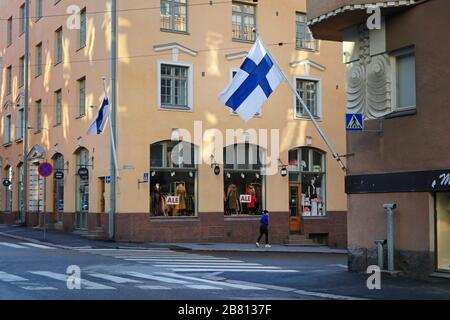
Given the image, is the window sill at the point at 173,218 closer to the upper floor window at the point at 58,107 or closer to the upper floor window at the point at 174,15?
the upper floor window at the point at 174,15

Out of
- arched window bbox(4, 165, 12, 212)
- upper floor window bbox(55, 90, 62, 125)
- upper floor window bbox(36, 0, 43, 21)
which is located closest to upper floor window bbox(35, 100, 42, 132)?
upper floor window bbox(55, 90, 62, 125)

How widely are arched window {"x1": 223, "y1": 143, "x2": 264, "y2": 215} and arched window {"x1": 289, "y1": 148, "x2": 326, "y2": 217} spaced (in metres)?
1.92

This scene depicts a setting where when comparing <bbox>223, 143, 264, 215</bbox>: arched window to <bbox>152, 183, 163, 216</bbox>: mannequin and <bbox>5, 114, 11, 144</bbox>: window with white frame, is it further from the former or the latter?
<bbox>5, 114, 11, 144</bbox>: window with white frame

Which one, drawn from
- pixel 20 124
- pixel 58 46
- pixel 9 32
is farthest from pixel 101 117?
pixel 9 32

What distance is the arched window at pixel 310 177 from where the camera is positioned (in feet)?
108

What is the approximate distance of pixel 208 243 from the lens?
96.3 ft

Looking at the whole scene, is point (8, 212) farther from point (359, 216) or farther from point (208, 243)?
point (359, 216)

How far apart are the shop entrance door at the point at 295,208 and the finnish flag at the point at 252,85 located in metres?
14.8

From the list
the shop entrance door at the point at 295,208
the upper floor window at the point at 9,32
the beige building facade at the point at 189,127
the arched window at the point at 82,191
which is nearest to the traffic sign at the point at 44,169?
the beige building facade at the point at 189,127

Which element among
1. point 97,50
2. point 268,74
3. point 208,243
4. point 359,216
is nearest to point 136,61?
point 97,50

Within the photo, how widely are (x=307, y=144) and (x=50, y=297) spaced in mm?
22771

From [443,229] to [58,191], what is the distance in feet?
81.2

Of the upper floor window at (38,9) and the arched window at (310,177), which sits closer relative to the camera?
the arched window at (310,177)

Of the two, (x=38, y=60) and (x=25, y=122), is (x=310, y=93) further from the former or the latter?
(x=25, y=122)
